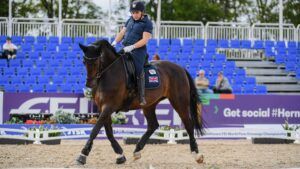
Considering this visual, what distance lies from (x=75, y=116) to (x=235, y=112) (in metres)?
4.90

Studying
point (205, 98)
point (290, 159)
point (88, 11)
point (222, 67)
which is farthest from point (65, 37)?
point (88, 11)

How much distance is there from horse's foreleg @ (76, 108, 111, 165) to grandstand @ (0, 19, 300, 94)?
32.8 ft

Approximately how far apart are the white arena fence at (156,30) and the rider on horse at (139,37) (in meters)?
12.6

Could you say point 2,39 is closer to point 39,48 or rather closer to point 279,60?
point 39,48

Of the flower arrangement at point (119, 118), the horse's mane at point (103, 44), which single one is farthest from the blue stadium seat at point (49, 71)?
the horse's mane at point (103, 44)

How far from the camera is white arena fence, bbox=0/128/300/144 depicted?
43.9 ft

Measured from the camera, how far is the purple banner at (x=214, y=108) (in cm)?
1566

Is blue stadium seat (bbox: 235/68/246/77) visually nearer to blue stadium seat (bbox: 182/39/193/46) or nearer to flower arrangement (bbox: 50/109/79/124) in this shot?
blue stadium seat (bbox: 182/39/193/46)

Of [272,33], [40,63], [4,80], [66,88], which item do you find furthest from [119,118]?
[272,33]

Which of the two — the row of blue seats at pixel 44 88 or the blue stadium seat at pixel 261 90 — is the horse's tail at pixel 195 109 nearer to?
the row of blue seats at pixel 44 88

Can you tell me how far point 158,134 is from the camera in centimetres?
1418

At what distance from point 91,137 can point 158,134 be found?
571cm

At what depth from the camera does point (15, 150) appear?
11.3 meters

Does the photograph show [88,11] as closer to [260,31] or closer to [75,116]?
[260,31]
